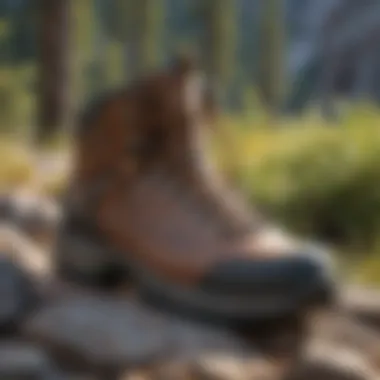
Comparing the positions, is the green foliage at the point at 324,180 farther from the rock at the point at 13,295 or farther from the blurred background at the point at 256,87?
the rock at the point at 13,295

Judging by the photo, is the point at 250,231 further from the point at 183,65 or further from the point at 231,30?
the point at 231,30

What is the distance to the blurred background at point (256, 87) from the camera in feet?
6.88

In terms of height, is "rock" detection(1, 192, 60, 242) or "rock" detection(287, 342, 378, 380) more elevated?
"rock" detection(1, 192, 60, 242)

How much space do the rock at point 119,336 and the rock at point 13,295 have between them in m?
0.02

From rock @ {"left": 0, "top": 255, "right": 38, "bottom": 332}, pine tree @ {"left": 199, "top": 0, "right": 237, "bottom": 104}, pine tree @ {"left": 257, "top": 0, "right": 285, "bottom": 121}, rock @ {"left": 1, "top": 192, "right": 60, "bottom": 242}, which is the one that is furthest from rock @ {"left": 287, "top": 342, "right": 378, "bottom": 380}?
pine tree @ {"left": 257, "top": 0, "right": 285, "bottom": 121}

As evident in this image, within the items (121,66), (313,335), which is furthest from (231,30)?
(313,335)

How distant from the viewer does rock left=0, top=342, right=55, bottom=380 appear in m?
1.07

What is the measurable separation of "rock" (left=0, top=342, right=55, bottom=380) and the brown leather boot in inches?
9.0

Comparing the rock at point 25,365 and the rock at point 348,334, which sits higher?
the rock at point 348,334

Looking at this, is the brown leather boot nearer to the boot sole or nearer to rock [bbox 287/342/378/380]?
the boot sole

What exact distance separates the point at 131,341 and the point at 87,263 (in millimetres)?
231

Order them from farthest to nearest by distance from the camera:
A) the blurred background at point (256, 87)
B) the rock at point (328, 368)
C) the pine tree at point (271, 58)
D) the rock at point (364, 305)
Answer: the pine tree at point (271, 58)
the blurred background at point (256, 87)
the rock at point (364, 305)
the rock at point (328, 368)

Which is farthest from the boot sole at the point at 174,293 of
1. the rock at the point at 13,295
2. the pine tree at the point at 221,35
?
the pine tree at the point at 221,35

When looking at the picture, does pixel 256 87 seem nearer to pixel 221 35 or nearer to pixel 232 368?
pixel 221 35
